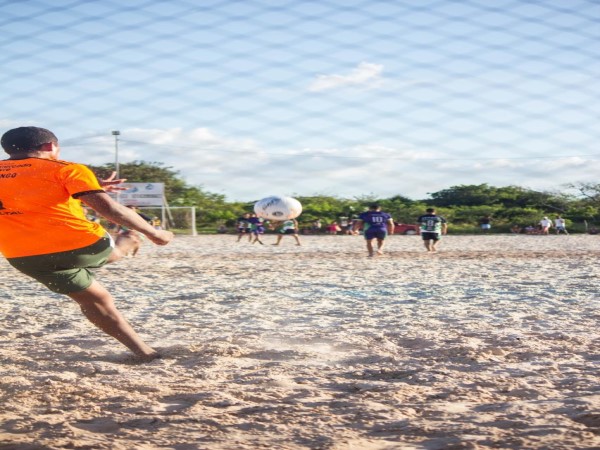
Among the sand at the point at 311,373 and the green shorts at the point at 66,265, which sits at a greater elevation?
the green shorts at the point at 66,265

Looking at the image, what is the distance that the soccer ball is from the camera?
2670cm

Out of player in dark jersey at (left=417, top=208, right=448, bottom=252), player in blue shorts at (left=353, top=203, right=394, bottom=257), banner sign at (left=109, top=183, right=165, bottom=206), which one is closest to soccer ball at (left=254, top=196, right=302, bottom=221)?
player in dark jersey at (left=417, top=208, right=448, bottom=252)

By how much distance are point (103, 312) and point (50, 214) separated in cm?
61

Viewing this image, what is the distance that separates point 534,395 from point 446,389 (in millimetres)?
383

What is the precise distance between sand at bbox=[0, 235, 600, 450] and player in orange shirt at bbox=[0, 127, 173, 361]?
58 centimetres

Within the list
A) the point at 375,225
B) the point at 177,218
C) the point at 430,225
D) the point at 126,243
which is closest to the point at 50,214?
the point at 126,243

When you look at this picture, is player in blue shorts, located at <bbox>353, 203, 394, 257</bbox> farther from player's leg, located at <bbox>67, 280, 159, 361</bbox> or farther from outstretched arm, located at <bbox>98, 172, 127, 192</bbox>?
player's leg, located at <bbox>67, 280, 159, 361</bbox>

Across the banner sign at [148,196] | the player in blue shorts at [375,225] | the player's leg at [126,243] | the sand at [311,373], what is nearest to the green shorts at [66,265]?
the player's leg at [126,243]

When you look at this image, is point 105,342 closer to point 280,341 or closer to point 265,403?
point 280,341

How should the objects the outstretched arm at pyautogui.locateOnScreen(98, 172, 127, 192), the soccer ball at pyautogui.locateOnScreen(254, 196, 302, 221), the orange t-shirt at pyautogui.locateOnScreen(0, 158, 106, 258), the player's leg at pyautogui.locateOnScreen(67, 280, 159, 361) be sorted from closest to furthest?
the orange t-shirt at pyautogui.locateOnScreen(0, 158, 106, 258)
the player's leg at pyautogui.locateOnScreen(67, 280, 159, 361)
the outstretched arm at pyautogui.locateOnScreen(98, 172, 127, 192)
the soccer ball at pyautogui.locateOnScreen(254, 196, 302, 221)

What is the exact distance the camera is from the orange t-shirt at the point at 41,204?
349cm

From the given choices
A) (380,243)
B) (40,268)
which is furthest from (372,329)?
(380,243)

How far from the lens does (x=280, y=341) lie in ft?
15.6

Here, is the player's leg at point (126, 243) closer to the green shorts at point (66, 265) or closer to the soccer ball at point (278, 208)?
the green shorts at point (66, 265)
